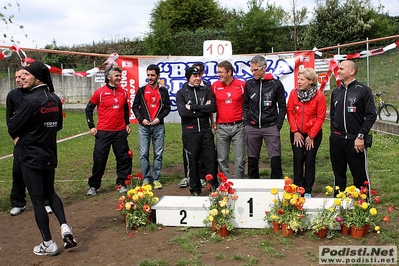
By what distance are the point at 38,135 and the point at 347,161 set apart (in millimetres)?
3772

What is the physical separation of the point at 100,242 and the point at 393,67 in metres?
16.6

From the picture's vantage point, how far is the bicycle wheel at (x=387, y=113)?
1372cm

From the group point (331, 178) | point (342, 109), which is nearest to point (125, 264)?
point (342, 109)

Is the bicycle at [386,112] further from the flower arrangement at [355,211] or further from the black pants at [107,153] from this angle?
the flower arrangement at [355,211]

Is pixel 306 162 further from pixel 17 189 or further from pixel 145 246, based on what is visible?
pixel 17 189

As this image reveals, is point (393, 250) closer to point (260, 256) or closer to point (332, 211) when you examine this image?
point (332, 211)

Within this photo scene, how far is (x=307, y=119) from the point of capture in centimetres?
605

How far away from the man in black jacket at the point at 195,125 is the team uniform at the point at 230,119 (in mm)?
123

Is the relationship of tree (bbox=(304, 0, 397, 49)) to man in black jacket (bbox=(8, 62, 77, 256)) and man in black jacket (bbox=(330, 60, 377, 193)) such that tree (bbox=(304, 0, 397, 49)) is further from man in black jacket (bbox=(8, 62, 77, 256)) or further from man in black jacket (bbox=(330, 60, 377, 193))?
man in black jacket (bbox=(8, 62, 77, 256))

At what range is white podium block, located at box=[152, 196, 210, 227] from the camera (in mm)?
5238

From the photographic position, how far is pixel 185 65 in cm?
799

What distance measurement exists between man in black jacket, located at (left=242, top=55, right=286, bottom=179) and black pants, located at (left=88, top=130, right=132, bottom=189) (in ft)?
6.65

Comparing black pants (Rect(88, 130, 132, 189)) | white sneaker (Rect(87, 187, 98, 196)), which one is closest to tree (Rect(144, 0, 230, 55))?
black pants (Rect(88, 130, 132, 189))

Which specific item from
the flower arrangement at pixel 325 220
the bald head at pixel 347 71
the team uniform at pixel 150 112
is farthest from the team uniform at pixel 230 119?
the flower arrangement at pixel 325 220
